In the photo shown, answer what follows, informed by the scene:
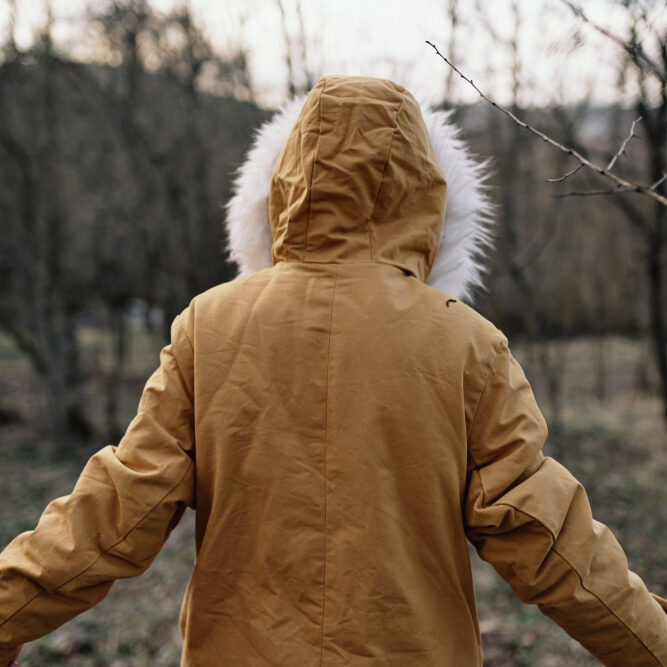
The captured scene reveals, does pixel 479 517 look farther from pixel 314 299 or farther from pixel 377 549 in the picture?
pixel 314 299

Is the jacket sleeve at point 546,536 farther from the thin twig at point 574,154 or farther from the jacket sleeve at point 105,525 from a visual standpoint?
the jacket sleeve at point 105,525

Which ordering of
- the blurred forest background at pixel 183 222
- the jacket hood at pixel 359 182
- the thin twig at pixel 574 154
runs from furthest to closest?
1. the blurred forest background at pixel 183 222
2. the jacket hood at pixel 359 182
3. the thin twig at pixel 574 154

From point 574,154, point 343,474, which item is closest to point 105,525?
point 343,474

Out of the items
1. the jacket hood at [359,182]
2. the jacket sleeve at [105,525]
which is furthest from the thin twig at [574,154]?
the jacket sleeve at [105,525]

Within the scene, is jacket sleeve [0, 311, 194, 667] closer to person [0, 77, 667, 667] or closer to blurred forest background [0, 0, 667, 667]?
person [0, 77, 667, 667]

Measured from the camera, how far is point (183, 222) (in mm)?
7414

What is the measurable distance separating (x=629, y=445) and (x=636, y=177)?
3.55m

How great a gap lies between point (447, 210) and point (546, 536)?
2.63 feet

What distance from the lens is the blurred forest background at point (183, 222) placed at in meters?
3.98

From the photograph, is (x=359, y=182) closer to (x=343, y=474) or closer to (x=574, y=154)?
(x=574, y=154)

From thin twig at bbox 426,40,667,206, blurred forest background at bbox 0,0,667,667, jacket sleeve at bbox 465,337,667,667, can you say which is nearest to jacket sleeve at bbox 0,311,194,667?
jacket sleeve at bbox 465,337,667,667

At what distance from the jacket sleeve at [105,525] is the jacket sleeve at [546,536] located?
0.65m

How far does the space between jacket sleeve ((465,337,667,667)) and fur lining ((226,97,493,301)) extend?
1.09 ft

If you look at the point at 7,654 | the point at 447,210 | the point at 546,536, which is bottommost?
the point at 7,654
